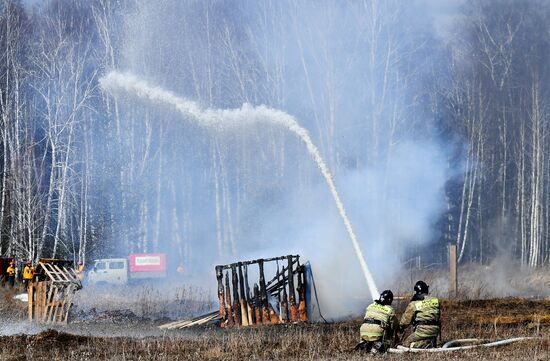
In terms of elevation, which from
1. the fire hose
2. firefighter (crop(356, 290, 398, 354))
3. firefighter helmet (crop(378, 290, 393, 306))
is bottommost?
the fire hose

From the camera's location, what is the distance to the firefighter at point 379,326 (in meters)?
15.4

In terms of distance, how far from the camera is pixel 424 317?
15.4 meters

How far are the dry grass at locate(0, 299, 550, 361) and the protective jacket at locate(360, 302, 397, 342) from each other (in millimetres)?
478

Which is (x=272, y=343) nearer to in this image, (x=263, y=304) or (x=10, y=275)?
(x=263, y=304)

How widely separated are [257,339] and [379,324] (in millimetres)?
3691

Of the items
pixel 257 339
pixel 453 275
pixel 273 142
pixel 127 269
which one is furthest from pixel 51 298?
pixel 273 142

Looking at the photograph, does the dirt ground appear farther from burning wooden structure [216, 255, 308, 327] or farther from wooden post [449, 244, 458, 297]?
wooden post [449, 244, 458, 297]

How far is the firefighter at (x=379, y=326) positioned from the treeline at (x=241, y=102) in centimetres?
2874

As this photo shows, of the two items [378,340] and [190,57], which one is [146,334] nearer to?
[378,340]

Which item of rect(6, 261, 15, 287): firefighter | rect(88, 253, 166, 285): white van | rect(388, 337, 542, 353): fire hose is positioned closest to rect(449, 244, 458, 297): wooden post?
rect(388, 337, 542, 353): fire hose

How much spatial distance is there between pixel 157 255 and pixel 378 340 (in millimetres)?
31314

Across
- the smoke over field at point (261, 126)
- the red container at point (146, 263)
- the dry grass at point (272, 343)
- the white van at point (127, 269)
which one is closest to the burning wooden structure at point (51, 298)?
the dry grass at point (272, 343)

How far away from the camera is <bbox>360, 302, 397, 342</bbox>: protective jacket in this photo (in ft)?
50.6

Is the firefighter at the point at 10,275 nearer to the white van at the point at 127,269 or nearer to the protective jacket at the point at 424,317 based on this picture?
the white van at the point at 127,269
